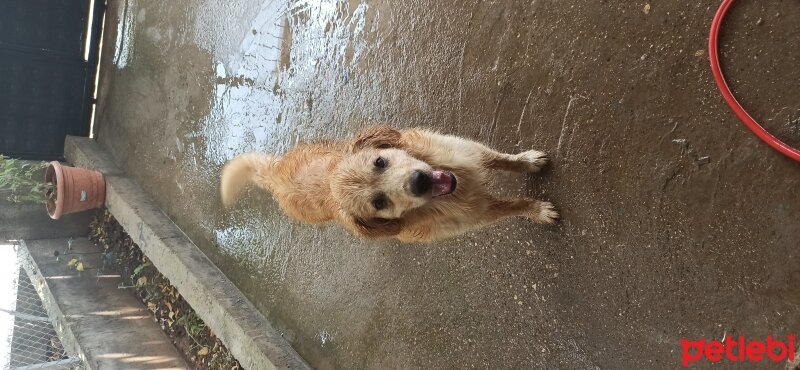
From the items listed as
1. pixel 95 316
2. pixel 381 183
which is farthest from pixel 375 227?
pixel 95 316

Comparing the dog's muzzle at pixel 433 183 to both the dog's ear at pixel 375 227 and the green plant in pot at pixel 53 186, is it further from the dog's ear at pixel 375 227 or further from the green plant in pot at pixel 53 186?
the green plant in pot at pixel 53 186

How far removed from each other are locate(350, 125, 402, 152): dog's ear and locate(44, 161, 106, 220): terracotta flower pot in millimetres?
4480

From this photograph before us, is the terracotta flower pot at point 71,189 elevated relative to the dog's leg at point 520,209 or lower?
lower

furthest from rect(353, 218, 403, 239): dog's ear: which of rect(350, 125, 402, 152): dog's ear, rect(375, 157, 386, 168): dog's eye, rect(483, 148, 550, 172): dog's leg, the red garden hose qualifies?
the red garden hose

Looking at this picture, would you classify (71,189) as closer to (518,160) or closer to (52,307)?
(52,307)

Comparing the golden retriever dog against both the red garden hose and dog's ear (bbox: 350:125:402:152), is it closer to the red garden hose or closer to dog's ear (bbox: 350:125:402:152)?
dog's ear (bbox: 350:125:402:152)

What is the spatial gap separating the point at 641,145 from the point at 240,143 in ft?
13.2

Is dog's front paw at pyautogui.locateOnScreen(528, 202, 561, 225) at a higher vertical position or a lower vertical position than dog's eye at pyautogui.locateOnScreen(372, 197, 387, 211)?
higher

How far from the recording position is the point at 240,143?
554cm

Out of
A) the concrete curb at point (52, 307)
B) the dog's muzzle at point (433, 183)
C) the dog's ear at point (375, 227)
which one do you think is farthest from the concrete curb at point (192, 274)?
the dog's muzzle at point (433, 183)

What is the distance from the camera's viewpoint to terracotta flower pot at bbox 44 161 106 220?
5.88 meters

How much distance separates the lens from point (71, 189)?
596 centimetres

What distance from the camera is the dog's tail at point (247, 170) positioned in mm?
4117

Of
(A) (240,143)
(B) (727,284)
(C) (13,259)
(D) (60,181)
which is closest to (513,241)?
(B) (727,284)
